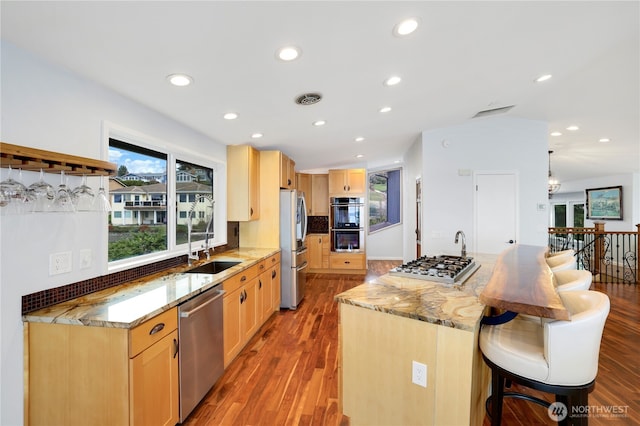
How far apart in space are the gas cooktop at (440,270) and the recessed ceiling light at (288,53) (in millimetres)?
1732

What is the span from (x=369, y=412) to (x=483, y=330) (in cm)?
81

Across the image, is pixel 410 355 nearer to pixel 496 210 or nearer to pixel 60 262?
pixel 60 262

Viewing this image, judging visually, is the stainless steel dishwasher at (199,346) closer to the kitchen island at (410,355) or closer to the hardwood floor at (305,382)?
the hardwood floor at (305,382)

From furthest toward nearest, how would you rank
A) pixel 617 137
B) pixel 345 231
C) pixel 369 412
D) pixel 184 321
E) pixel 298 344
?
pixel 345 231
pixel 617 137
pixel 298 344
pixel 184 321
pixel 369 412

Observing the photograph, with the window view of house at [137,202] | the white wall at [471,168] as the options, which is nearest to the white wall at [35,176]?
the window view of house at [137,202]

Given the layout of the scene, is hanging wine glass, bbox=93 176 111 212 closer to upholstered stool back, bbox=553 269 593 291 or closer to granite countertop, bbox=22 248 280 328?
granite countertop, bbox=22 248 280 328

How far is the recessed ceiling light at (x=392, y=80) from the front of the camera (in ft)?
7.70

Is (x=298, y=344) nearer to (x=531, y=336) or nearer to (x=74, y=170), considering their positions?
(x=531, y=336)

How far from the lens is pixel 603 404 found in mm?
2035

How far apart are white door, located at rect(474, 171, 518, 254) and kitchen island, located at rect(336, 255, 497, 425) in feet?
9.87

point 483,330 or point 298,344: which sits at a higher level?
point 483,330

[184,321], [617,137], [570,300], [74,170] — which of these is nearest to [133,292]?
[184,321]

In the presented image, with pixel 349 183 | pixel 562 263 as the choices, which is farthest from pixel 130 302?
pixel 349 183

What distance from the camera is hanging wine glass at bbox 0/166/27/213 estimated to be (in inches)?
50.8
